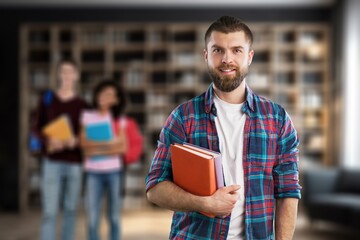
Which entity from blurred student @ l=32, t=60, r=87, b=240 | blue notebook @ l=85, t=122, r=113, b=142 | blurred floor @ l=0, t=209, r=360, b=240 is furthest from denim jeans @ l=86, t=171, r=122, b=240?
blurred floor @ l=0, t=209, r=360, b=240

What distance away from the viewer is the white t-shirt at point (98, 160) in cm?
333

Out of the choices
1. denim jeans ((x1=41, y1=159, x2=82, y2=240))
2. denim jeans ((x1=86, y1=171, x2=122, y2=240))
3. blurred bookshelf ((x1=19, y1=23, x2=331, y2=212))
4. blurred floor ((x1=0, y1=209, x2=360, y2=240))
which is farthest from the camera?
blurred bookshelf ((x1=19, y1=23, x2=331, y2=212))

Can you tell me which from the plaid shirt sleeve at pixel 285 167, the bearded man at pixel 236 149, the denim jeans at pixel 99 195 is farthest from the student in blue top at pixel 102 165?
the plaid shirt sleeve at pixel 285 167

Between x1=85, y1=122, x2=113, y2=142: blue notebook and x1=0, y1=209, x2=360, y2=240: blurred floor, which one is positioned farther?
x1=0, y1=209, x2=360, y2=240: blurred floor

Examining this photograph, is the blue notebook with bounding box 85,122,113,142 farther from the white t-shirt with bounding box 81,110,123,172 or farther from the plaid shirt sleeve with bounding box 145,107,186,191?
the plaid shirt sleeve with bounding box 145,107,186,191

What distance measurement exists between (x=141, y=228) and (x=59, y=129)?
2.41 m

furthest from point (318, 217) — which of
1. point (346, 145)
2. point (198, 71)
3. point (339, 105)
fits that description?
point (198, 71)

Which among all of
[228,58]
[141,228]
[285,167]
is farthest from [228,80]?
[141,228]

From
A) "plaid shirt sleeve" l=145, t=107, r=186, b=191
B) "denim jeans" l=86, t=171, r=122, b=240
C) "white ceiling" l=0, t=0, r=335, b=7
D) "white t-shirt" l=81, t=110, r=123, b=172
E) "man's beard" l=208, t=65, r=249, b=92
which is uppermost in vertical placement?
"white ceiling" l=0, t=0, r=335, b=7

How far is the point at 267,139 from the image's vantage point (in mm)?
1246

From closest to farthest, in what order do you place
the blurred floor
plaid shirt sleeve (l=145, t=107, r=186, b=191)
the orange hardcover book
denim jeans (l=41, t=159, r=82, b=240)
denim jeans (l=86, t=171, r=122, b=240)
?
1. the orange hardcover book
2. plaid shirt sleeve (l=145, t=107, r=186, b=191)
3. denim jeans (l=41, t=159, r=82, b=240)
4. denim jeans (l=86, t=171, r=122, b=240)
5. the blurred floor

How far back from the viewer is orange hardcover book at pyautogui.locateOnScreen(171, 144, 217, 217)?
1.14m

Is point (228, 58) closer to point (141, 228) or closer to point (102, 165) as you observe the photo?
point (102, 165)

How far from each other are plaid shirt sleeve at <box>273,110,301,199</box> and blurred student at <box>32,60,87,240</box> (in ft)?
7.29
